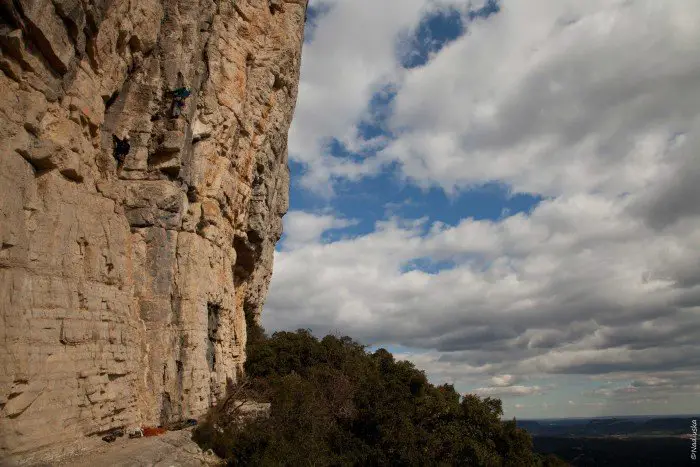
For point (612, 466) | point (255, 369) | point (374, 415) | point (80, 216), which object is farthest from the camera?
point (612, 466)

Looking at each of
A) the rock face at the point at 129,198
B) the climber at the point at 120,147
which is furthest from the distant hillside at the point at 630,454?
the climber at the point at 120,147

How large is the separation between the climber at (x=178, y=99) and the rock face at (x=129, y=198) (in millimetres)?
114

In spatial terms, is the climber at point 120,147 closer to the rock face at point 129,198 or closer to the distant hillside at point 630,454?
the rock face at point 129,198

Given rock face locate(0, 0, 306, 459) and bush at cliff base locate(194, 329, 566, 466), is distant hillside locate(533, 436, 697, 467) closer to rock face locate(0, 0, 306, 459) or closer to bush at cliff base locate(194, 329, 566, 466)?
bush at cliff base locate(194, 329, 566, 466)

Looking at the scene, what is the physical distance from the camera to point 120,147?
15289mm

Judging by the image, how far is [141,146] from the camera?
15.9m

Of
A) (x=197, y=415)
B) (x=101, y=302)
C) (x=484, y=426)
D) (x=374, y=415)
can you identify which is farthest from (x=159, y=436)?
(x=484, y=426)

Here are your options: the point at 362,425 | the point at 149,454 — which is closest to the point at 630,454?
the point at 362,425

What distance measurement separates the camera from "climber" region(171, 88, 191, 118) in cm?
1650

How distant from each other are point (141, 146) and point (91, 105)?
3.32m

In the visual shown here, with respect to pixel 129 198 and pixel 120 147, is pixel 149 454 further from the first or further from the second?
pixel 120 147

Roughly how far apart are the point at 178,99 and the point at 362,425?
14450 mm

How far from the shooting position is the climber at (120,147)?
1518cm

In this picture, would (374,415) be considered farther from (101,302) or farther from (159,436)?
(101,302)
